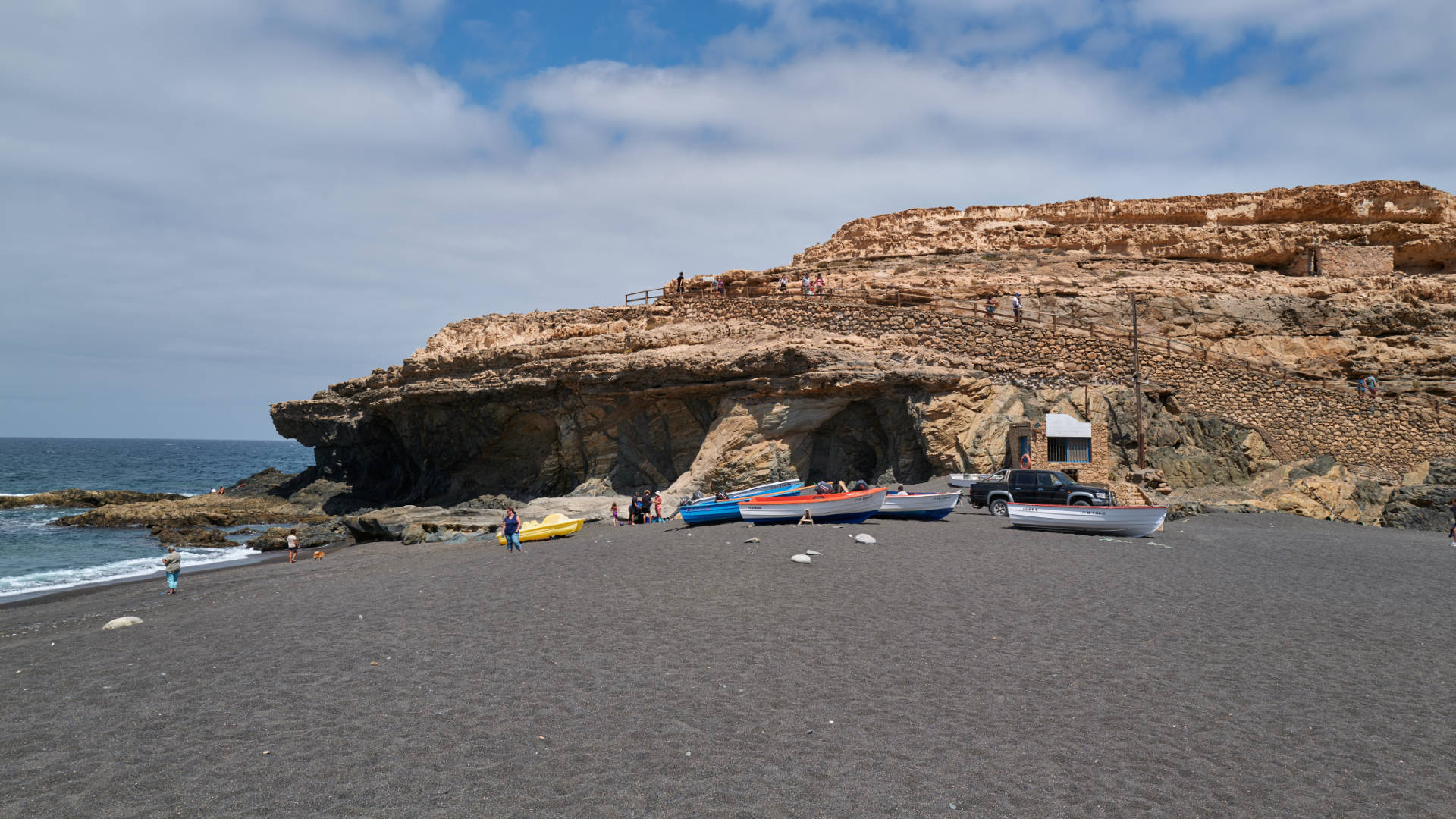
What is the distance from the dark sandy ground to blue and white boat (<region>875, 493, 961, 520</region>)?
214 inches

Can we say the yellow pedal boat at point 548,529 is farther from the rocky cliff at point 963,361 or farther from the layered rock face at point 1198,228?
the layered rock face at point 1198,228

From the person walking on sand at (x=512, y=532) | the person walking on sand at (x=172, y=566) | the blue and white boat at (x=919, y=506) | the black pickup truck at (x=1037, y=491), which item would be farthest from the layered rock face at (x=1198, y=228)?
the person walking on sand at (x=172, y=566)

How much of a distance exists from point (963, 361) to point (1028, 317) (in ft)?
20.2

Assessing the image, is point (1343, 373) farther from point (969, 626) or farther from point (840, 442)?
point (969, 626)

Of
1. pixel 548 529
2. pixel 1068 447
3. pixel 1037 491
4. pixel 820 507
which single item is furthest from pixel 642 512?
pixel 1068 447

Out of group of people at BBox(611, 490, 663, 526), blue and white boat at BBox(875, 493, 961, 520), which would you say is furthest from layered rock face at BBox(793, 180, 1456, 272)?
blue and white boat at BBox(875, 493, 961, 520)

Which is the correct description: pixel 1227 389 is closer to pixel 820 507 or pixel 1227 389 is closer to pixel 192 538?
pixel 820 507

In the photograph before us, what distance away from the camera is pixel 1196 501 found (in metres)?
22.7

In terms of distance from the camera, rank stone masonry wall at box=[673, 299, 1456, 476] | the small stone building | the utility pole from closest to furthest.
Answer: the small stone building
the utility pole
stone masonry wall at box=[673, 299, 1456, 476]

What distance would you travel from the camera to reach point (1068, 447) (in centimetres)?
2370

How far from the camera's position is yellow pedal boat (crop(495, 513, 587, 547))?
21.2 metres

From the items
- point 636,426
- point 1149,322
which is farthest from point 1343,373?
point 636,426

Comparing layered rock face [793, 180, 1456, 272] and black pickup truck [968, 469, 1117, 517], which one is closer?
black pickup truck [968, 469, 1117, 517]

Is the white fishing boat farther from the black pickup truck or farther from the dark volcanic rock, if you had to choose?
the dark volcanic rock
